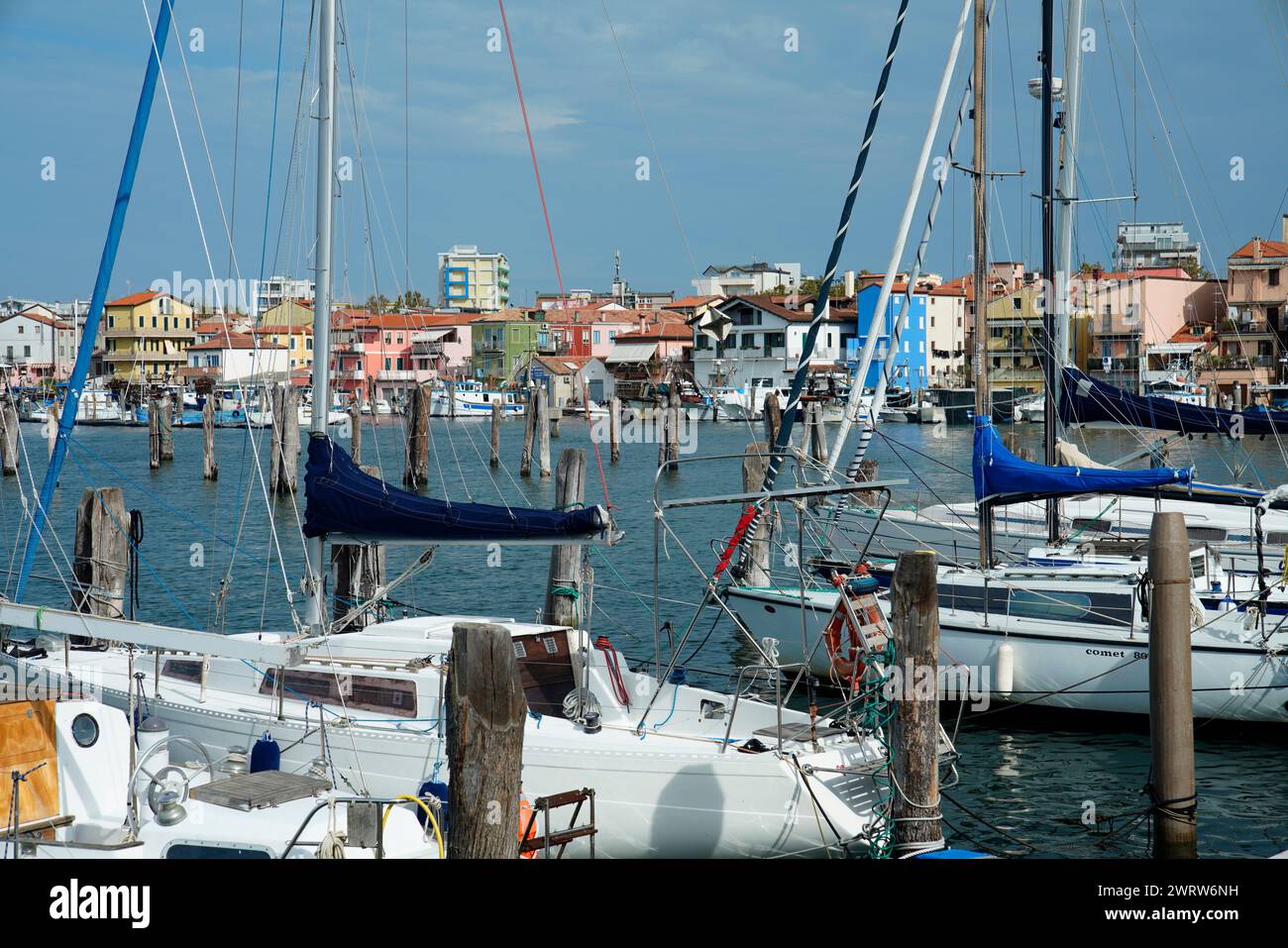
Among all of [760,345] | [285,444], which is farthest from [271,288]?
[760,345]

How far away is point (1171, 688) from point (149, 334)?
107901 mm

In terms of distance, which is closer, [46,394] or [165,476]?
[165,476]

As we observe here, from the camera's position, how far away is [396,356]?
354ft

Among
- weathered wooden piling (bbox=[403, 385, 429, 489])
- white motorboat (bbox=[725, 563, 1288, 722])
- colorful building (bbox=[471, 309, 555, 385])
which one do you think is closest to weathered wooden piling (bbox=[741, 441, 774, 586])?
white motorboat (bbox=[725, 563, 1288, 722])

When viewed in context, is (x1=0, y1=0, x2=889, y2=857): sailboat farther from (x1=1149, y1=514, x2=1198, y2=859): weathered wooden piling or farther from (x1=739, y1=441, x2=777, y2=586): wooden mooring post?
(x1=739, y1=441, x2=777, y2=586): wooden mooring post

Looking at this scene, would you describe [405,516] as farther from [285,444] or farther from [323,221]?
[285,444]

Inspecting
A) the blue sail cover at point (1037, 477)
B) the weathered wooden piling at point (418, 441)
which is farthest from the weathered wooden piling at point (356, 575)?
the weathered wooden piling at point (418, 441)

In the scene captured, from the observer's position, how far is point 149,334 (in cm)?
10794

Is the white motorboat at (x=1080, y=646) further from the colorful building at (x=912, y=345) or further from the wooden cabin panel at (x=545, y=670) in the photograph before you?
the colorful building at (x=912, y=345)

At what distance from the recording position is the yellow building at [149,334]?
350 ft

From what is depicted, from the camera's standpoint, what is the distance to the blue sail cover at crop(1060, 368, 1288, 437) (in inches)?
894

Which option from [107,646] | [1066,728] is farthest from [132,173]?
[1066,728]
